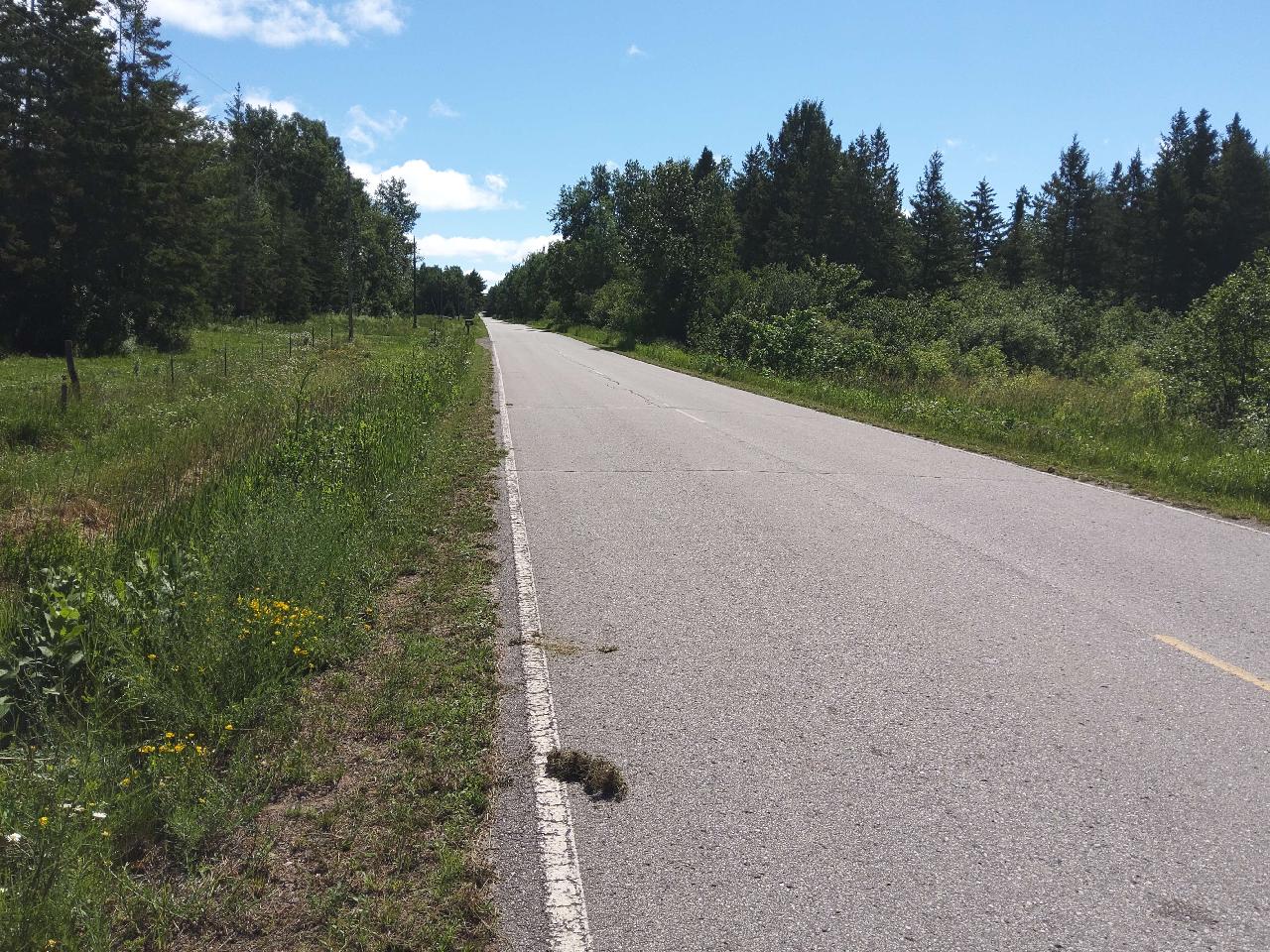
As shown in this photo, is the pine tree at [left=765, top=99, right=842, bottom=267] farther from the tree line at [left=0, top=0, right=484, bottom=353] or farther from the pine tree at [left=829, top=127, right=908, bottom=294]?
the tree line at [left=0, top=0, right=484, bottom=353]

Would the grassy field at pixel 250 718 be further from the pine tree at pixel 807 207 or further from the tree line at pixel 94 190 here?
the pine tree at pixel 807 207

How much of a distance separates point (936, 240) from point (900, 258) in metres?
5.05

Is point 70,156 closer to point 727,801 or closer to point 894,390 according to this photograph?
point 894,390

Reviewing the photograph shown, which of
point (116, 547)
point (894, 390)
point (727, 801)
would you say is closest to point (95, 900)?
point (727, 801)

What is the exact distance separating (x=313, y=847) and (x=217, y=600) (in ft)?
6.93

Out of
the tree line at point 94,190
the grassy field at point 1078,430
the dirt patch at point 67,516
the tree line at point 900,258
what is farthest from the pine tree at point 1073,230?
the dirt patch at point 67,516

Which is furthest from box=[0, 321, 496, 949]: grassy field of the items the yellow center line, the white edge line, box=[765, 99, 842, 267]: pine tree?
box=[765, 99, 842, 267]: pine tree

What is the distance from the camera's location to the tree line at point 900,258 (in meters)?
31.3

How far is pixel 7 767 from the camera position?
342 centimetres

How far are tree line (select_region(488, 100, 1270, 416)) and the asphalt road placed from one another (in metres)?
12.1

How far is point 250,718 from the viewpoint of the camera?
3.95m

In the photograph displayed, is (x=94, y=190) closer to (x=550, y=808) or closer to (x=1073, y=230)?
(x=550, y=808)

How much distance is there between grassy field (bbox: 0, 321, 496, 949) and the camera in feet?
8.88

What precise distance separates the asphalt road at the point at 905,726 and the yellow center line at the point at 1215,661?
0.03 metres
